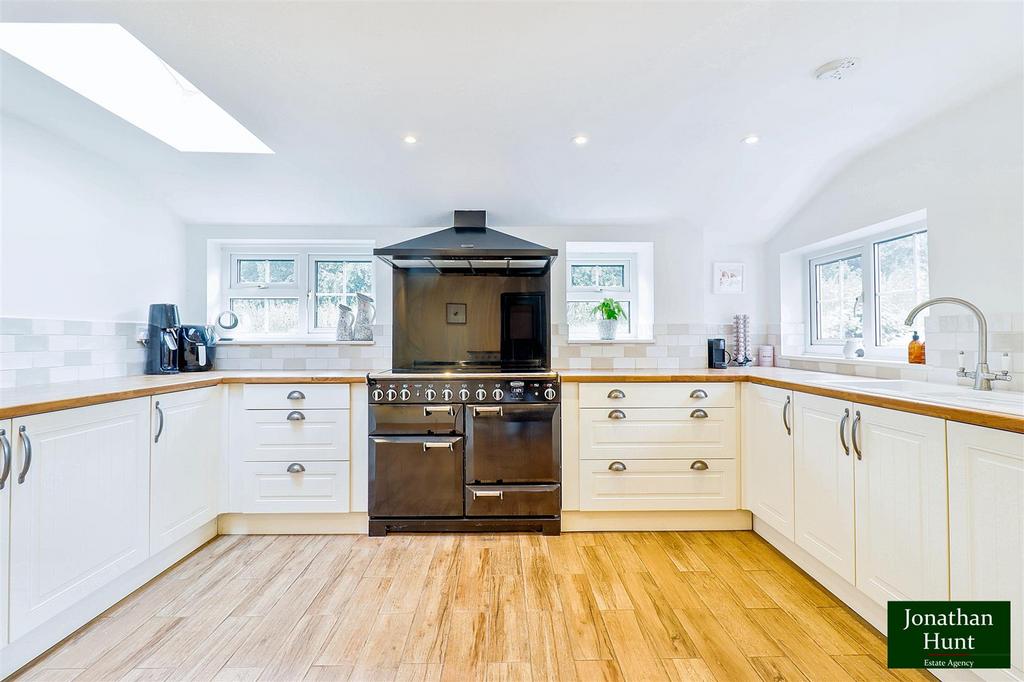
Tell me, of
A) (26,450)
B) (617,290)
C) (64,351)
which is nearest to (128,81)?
(64,351)

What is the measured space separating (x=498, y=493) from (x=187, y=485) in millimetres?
1562

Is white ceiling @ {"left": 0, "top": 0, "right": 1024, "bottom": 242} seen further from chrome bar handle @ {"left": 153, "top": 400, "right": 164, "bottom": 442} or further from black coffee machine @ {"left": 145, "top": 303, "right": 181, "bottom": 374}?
chrome bar handle @ {"left": 153, "top": 400, "right": 164, "bottom": 442}

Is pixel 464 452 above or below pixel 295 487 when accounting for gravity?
above

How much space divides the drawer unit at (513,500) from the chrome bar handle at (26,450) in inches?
68.7

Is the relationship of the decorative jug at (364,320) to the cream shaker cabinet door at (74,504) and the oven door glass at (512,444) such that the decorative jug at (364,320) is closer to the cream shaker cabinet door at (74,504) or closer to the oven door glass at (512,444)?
the oven door glass at (512,444)

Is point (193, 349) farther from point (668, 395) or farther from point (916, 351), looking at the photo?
point (916, 351)

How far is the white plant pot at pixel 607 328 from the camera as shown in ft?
10.3

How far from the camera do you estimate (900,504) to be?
1477 millimetres

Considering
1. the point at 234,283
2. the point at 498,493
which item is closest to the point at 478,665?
the point at 498,493

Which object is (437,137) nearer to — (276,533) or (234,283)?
(234,283)

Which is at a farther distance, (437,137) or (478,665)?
(437,137)

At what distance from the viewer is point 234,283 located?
321 centimetres

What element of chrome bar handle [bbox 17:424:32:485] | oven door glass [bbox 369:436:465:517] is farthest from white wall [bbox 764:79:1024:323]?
chrome bar handle [bbox 17:424:32:485]

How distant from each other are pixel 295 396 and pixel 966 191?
3.32 meters
